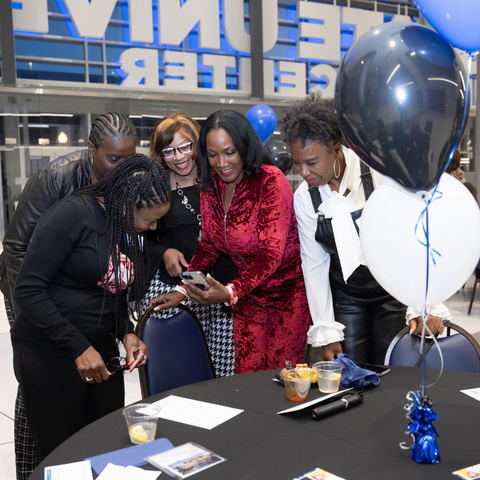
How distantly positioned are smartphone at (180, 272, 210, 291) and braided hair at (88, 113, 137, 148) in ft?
2.16

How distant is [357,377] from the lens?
168cm

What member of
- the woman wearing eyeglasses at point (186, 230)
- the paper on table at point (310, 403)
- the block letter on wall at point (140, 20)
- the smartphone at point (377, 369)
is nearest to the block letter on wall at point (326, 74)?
the block letter on wall at point (140, 20)

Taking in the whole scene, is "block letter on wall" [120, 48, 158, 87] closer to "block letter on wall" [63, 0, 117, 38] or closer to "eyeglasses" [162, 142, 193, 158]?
"block letter on wall" [63, 0, 117, 38]

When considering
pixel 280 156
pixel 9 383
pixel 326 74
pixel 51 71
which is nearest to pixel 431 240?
pixel 9 383

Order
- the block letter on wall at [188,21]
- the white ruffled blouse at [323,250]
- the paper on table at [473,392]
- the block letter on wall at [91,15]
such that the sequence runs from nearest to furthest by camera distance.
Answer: the paper on table at [473,392] → the white ruffled blouse at [323,250] → the block letter on wall at [91,15] → the block letter on wall at [188,21]

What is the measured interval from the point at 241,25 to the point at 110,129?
743 cm

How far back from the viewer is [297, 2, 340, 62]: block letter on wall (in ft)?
30.9

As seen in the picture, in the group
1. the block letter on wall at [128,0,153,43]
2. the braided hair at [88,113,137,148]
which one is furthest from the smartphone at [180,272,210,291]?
the block letter on wall at [128,0,153,43]

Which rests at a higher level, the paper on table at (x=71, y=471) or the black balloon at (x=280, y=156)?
the black balloon at (x=280, y=156)

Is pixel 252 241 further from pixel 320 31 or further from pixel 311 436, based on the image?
pixel 320 31

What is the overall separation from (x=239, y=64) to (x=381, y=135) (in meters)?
8.34

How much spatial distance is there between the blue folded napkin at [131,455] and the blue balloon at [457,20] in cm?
123

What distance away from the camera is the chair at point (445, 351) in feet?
6.86

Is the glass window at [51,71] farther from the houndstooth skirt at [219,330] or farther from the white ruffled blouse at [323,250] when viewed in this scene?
the white ruffled blouse at [323,250]
